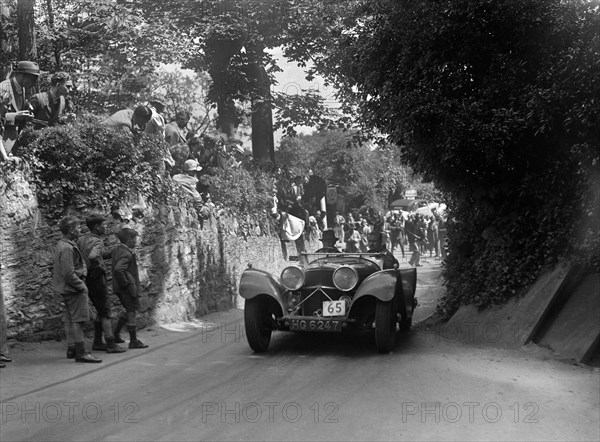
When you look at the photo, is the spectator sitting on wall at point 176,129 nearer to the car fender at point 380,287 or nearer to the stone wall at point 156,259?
the stone wall at point 156,259

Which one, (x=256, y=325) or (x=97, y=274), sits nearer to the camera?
(x=97, y=274)

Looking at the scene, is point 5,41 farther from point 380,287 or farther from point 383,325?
point 383,325

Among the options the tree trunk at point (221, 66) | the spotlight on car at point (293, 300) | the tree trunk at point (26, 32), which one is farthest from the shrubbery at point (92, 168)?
the tree trunk at point (221, 66)

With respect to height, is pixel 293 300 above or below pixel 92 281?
below

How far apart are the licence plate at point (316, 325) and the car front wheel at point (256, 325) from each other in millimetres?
526

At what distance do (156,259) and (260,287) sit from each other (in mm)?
3174

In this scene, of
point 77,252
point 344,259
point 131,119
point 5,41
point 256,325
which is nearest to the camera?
point 77,252

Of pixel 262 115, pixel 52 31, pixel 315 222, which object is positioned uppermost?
pixel 52 31

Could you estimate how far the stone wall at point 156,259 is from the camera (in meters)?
8.94

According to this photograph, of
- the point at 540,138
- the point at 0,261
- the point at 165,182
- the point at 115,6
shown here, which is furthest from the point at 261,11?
the point at 0,261

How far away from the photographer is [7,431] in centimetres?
582

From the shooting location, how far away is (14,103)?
9633 millimetres

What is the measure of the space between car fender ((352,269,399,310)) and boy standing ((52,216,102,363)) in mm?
3511

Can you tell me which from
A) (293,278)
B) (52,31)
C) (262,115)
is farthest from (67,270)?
(262,115)
